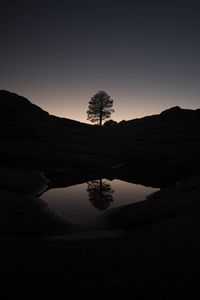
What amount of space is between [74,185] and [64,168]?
12.9m

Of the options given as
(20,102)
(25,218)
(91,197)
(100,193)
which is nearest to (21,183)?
(91,197)

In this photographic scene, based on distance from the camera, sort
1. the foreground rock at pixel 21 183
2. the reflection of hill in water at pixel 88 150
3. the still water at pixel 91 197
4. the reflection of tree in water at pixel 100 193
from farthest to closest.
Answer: the reflection of hill in water at pixel 88 150 < the foreground rock at pixel 21 183 < the reflection of tree in water at pixel 100 193 < the still water at pixel 91 197

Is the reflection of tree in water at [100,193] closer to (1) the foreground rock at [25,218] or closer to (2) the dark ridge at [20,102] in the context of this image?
(1) the foreground rock at [25,218]

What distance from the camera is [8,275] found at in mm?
9992

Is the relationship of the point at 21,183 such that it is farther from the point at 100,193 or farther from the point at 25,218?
the point at 25,218

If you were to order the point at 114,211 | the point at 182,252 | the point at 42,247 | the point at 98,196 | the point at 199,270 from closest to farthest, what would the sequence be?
the point at 199,270 → the point at 182,252 → the point at 42,247 → the point at 114,211 → the point at 98,196

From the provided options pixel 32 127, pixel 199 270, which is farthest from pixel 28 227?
pixel 32 127

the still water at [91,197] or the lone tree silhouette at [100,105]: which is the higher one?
the lone tree silhouette at [100,105]

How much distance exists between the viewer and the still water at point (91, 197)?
2430 centimetres

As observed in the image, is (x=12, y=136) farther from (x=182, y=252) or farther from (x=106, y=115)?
(x=182, y=252)

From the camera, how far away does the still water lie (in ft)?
79.7

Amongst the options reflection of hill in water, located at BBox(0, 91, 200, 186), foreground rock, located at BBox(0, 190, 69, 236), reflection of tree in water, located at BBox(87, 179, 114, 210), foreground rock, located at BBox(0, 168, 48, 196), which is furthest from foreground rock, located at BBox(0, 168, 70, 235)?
reflection of hill in water, located at BBox(0, 91, 200, 186)

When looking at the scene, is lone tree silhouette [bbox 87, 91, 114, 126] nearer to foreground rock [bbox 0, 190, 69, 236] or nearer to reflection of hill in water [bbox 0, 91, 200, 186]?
reflection of hill in water [bbox 0, 91, 200, 186]

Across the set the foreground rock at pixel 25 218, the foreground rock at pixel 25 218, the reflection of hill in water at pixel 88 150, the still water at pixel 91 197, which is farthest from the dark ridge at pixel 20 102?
the foreground rock at pixel 25 218
